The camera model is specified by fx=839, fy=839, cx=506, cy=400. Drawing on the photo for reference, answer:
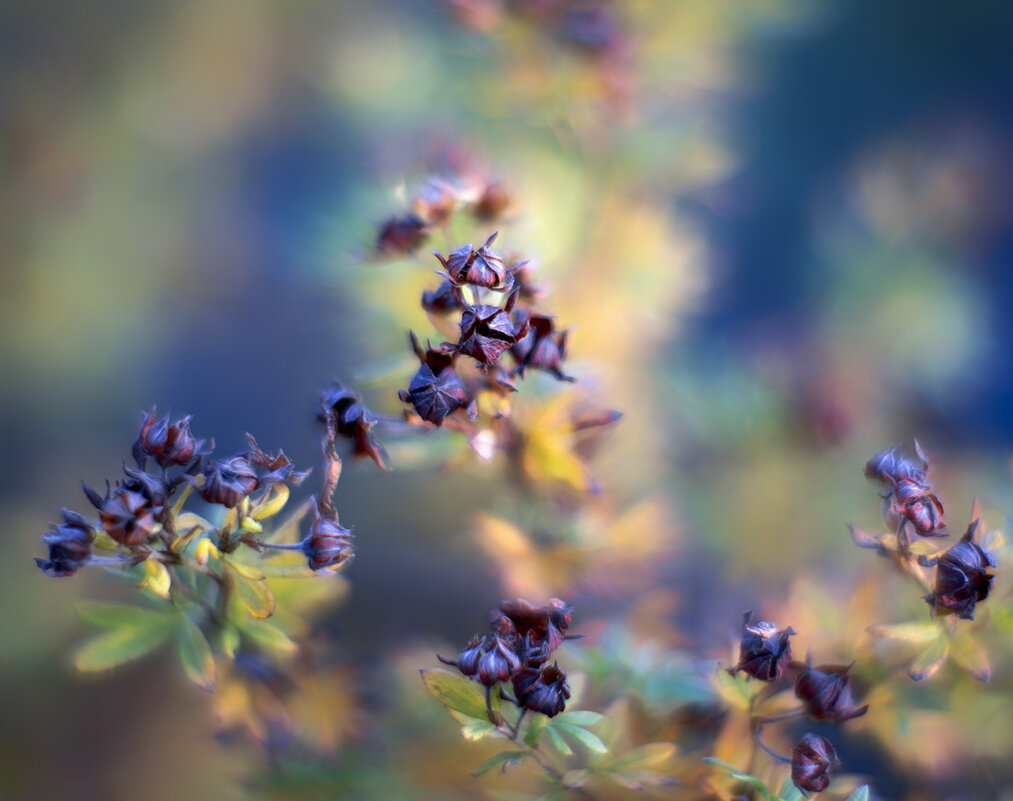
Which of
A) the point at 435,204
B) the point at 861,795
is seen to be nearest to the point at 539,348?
the point at 435,204

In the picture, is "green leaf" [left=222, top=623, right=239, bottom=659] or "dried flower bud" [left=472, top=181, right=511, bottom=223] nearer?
"green leaf" [left=222, top=623, right=239, bottom=659]

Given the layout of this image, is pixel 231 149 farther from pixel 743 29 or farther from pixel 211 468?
pixel 211 468

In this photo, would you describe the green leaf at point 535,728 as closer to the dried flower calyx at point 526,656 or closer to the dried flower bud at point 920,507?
the dried flower calyx at point 526,656

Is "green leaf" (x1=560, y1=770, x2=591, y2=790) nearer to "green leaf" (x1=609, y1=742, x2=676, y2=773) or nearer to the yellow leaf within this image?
"green leaf" (x1=609, y1=742, x2=676, y2=773)

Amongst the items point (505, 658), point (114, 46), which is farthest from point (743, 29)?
point (114, 46)

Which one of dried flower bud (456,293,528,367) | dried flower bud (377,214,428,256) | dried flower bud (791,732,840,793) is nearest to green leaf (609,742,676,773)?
dried flower bud (791,732,840,793)

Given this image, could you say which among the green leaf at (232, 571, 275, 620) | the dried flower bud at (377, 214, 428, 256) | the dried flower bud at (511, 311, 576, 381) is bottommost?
the green leaf at (232, 571, 275, 620)
